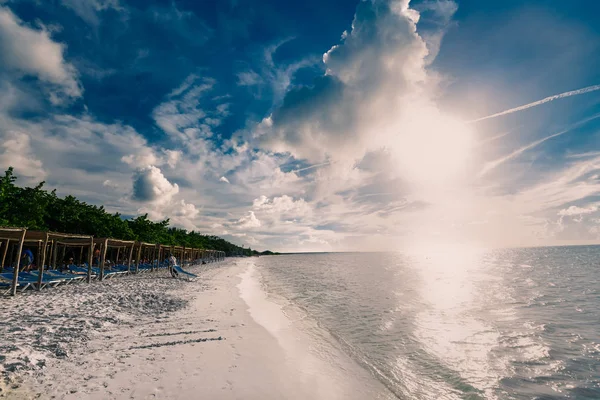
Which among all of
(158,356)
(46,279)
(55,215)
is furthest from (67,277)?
(55,215)

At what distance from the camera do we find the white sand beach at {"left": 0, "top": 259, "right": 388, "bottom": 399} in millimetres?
5488

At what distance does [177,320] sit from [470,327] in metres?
13.0

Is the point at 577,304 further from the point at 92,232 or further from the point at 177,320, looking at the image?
the point at 92,232

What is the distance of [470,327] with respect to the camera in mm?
13023

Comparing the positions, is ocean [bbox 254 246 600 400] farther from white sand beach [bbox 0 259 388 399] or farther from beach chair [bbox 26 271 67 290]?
beach chair [bbox 26 271 67 290]

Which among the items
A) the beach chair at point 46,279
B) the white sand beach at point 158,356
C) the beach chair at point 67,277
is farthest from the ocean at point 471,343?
the beach chair at point 67,277

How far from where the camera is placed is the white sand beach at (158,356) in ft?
18.0

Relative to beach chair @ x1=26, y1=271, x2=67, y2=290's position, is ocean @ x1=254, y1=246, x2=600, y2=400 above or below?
below

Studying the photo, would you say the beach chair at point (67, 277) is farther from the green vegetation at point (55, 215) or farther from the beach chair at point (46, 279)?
the green vegetation at point (55, 215)

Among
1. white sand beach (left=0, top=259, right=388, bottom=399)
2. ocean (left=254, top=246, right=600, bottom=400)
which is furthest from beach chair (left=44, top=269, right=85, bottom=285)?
ocean (left=254, top=246, right=600, bottom=400)

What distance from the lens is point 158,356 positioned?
7.08 meters

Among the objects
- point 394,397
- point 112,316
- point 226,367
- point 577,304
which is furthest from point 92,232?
point 577,304

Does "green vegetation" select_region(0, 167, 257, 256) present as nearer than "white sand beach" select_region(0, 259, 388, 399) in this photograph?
No

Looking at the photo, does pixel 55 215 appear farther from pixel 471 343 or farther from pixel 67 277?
pixel 471 343
